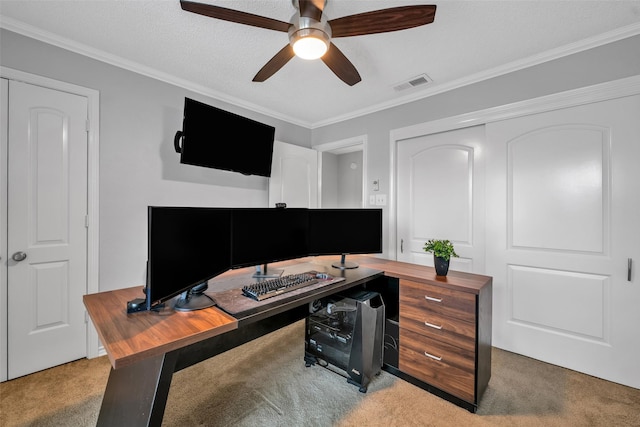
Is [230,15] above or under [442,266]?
above

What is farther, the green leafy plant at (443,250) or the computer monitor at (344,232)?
the computer monitor at (344,232)

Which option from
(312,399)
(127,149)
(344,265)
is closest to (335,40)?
(344,265)

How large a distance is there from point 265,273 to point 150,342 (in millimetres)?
946

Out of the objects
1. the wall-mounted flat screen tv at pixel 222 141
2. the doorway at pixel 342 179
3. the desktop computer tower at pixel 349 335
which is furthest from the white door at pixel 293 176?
the desktop computer tower at pixel 349 335

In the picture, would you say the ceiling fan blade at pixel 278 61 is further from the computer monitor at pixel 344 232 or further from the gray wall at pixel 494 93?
the gray wall at pixel 494 93

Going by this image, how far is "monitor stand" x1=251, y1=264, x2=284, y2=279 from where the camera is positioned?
1.81m

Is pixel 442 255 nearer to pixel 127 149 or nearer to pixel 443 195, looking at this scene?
pixel 443 195

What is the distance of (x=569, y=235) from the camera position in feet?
7.07

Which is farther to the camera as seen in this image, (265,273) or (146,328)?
(265,273)

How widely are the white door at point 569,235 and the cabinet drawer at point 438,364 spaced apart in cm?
104

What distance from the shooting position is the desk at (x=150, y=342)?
0.97m

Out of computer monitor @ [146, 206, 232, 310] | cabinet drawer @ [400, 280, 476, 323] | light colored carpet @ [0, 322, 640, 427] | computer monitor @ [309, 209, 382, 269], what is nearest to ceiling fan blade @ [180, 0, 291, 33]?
computer monitor @ [146, 206, 232, 310]

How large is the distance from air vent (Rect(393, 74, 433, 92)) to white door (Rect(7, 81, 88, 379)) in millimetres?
2772

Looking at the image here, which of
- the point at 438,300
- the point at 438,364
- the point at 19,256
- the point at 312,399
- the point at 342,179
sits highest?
the point at 342,179
